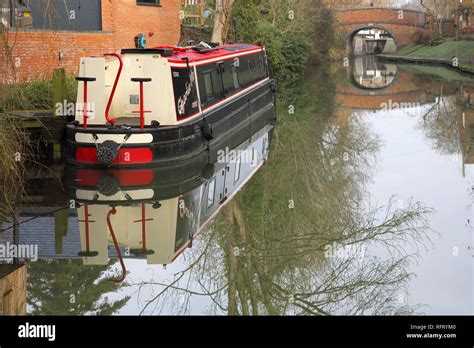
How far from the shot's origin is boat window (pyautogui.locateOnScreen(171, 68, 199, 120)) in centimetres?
1199

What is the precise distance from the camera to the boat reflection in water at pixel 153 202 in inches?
310

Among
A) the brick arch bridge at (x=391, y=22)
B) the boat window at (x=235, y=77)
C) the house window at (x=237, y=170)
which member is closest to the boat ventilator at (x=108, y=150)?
the house window at (x=237, y=170)

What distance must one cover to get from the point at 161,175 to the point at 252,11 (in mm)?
17040

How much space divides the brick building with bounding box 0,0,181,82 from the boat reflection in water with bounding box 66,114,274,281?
13.4 feet

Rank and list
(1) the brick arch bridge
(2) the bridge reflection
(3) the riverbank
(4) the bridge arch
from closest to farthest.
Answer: (2) the bridge reflection → (3) the riverbank → (1) the brick arch bridge → (4) the bridge arch

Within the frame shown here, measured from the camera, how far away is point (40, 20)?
57.1ft

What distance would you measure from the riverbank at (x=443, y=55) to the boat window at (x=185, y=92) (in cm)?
1895

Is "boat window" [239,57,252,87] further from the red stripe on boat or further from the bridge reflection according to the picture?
the red stripe on boat

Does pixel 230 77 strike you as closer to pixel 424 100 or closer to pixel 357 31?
pixel 424 100

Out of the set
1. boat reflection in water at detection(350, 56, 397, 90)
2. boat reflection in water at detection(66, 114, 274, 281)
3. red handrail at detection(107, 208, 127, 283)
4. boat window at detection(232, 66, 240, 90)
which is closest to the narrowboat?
boat reflection in water at detection(66, 114, 274, 281)

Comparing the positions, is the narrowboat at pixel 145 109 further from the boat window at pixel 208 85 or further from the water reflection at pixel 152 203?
the water reflection at pixel 152 203

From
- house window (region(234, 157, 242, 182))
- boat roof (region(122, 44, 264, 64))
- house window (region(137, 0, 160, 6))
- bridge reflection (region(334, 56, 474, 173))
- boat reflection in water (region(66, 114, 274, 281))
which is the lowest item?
bridge reflection (region(334, 56, 474, 173))
